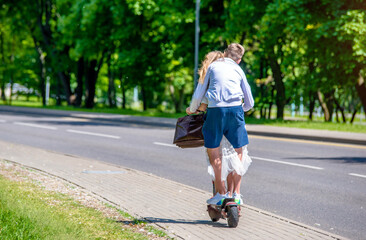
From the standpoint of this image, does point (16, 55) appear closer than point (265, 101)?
No

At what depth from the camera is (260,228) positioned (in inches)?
202

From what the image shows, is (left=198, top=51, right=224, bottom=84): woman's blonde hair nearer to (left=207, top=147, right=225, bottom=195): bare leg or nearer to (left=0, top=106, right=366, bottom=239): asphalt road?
(left=207, top=147, right=225, bottom=195): bare leg

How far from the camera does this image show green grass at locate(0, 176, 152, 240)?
4.36 metres

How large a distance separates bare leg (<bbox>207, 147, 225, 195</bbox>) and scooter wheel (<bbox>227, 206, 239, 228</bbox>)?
0.24 meters

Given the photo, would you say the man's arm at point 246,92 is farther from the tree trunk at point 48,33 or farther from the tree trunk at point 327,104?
the tree trunk at point 48,33

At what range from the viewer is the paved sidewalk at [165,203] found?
4.95 metres

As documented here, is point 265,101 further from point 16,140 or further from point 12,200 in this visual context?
point 12,200

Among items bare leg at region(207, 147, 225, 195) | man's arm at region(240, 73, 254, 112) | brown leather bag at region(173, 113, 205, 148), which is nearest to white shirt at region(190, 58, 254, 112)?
man's arm at region(240, 73, 254, 112)

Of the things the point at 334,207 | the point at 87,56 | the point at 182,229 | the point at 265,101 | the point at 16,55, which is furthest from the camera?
the point at 16,55

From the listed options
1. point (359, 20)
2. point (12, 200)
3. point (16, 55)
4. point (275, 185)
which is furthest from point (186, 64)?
point (16, 55)

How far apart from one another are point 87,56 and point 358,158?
22.5 m

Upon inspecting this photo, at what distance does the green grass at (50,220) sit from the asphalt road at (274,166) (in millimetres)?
2312

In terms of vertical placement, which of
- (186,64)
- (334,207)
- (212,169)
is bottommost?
(334,207)

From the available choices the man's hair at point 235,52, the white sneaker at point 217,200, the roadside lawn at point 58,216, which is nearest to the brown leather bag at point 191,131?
the white sneaker at point 217,200
